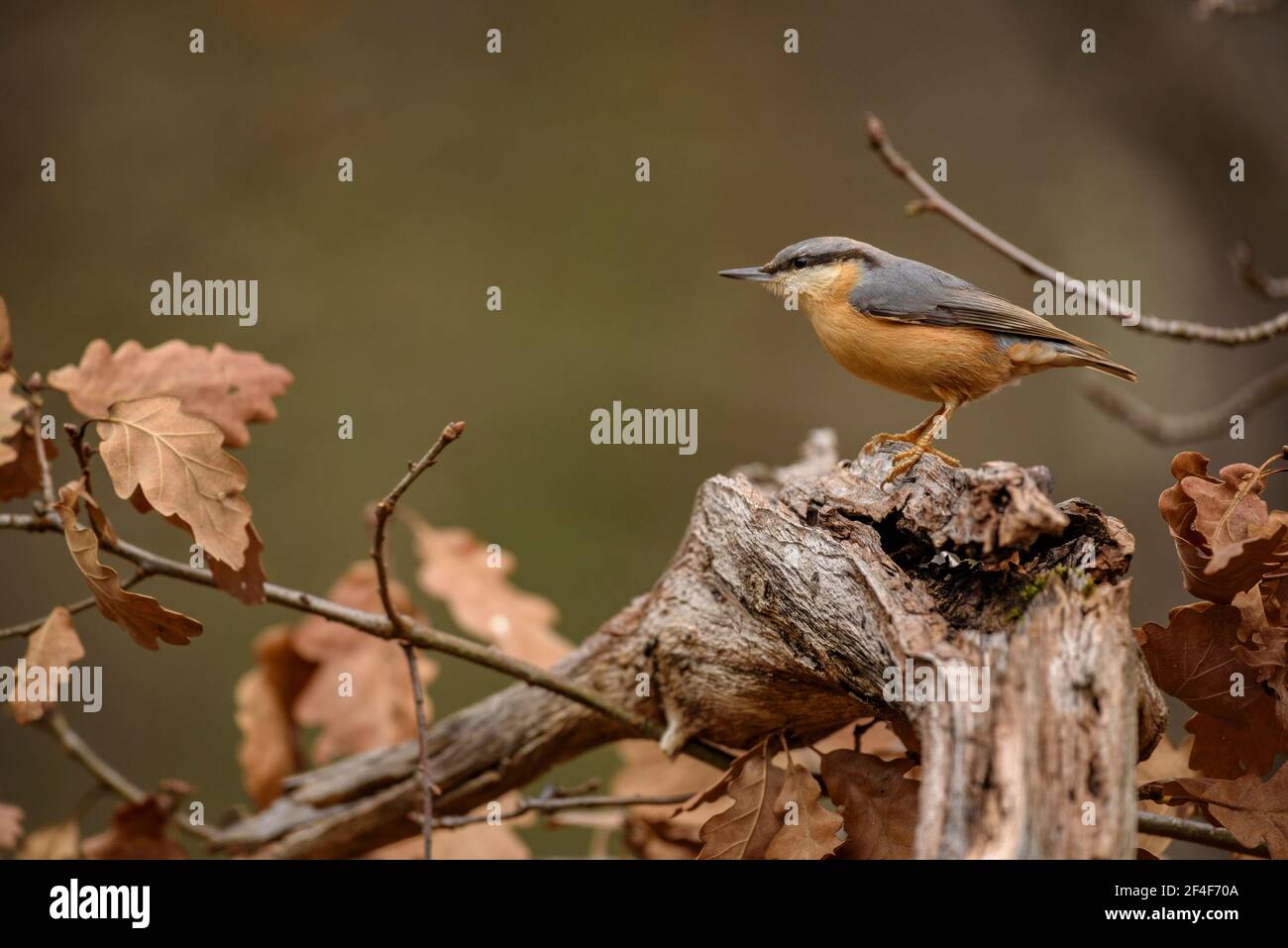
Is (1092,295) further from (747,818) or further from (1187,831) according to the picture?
(747,818)

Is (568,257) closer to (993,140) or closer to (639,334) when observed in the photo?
(639,334)

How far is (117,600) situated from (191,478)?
19cm

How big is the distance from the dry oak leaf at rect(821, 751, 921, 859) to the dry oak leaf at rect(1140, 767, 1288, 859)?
36 centimetres

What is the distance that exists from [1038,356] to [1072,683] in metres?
1.13

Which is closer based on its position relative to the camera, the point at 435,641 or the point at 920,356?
the point at 435,641

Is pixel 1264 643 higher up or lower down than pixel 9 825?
higher up

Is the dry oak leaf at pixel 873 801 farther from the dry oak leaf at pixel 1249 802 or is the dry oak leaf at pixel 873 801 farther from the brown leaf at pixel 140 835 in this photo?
the brown leaf at pixel 140 835

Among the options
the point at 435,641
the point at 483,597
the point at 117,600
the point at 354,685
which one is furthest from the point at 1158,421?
the point at 117,600

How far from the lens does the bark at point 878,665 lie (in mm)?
1062

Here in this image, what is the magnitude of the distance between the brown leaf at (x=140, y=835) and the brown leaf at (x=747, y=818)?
Result: 1.12m

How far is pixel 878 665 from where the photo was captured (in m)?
1.34

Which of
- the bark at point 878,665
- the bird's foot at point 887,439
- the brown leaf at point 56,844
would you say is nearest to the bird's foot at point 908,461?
the bark at point 878,665

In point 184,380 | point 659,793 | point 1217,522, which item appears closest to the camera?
point 1217,522

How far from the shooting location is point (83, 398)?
5.53 ft
